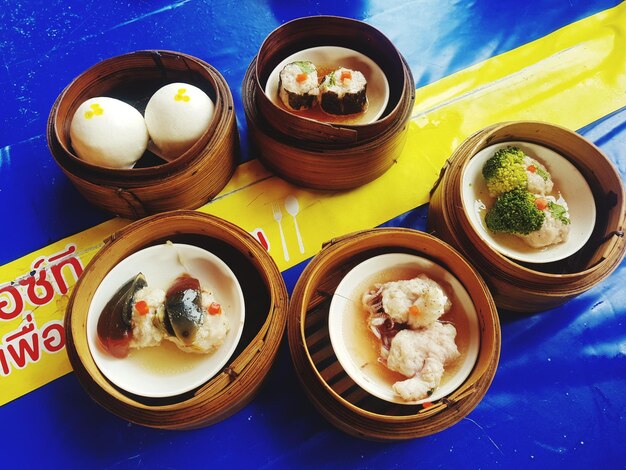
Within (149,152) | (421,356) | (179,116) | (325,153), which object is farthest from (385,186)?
(149,152)

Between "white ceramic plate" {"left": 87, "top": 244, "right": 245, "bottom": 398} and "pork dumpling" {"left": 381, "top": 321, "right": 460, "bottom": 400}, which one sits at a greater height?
"white ceramic plate" {"left": 87, "top": 244, "right": 245, "bottom": 398}

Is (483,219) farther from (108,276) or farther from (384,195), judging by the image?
(108,276)

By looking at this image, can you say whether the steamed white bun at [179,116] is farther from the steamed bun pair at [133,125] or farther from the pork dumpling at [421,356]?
the pork dumpling at [421,356]

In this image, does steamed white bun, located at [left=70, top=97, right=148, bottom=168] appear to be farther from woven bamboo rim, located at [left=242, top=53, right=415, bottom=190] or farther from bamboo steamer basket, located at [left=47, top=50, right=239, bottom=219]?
woven bamboo rim, located at [left=242, top=53, right=415, bottom=190]

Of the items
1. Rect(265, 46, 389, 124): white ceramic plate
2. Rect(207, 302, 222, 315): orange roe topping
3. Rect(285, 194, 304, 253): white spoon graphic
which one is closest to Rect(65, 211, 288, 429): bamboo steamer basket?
Rect(207, 302, 222, 315): orange roe topping

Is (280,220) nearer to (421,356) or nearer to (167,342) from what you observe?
(167,342)

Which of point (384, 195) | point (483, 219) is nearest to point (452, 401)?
point (483, 219)

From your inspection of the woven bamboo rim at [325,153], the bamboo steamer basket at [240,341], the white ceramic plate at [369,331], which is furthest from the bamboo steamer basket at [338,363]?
the woven bamboo rim at [325,153]
